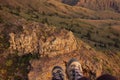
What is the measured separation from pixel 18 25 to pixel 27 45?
5.64ft

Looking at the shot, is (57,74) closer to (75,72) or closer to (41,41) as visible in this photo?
(75,72)

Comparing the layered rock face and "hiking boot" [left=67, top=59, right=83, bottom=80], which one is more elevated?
"hiking boot" [left=67, top=59, right=83, bottom=80]

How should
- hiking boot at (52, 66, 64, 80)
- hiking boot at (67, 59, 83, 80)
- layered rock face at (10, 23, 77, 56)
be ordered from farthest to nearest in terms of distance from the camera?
layered rock face at (10, 23, 77, 56) → hiking boot at (67, 59, 83, 80) → hiking boot at (52, 66, 64, 80)

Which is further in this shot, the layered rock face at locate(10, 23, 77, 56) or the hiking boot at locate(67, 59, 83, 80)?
the layered rock face at locate(10, 23, 77, 56)

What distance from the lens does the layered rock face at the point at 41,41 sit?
19753 millimetres

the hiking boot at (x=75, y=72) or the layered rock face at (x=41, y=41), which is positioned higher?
the hiking boot at (x=75, y=72)

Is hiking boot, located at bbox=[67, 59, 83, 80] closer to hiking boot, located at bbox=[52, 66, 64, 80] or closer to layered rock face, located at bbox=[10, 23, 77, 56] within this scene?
hiking boot, located at bbox=[52, 66, 64, 80]

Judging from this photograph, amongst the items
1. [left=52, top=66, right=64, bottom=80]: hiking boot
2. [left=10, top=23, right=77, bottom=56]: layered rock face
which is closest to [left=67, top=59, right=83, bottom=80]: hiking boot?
[left=52, top=66, right=64, bottom=80]: hiking boot

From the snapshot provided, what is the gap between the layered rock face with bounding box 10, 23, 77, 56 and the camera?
19.8 m

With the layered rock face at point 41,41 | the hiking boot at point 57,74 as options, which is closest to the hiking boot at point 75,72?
the hiking boot at point 57,74

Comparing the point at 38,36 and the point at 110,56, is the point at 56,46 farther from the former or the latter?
the point at 110,56

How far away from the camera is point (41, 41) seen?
66.7 ft

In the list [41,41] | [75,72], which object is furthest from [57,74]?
[41,41]

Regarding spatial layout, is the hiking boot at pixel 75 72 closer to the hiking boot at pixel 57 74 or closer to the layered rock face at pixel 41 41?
the hiking boot at pixel 57 74
